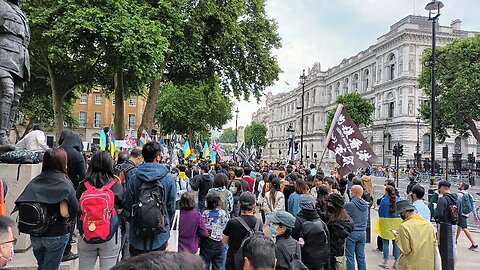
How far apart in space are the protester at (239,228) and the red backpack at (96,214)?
1.47 m

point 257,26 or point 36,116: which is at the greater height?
point 257,26

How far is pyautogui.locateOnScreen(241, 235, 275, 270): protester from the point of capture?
285cm

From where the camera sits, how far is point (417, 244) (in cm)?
484

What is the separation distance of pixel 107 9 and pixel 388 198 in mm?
13069

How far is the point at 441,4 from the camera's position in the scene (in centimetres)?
1398

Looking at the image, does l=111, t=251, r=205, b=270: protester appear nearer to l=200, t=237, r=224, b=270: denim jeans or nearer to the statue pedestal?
l=200, t=237, r=224, b=270: denim jeans

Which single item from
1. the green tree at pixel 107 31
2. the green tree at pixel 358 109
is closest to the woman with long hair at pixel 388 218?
the green tree at pixel 107 31

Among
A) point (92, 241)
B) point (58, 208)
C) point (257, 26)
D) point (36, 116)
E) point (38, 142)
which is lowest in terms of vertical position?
point (92, 241)

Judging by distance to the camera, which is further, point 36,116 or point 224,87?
point 36,116

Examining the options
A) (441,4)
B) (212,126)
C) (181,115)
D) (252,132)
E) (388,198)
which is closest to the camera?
(388,198)

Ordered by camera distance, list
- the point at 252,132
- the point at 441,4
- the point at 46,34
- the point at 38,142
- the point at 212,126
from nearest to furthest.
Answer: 1. the point at 38,142
2. the point at 441,4
3. the point at 46,34
4. the point at 212,126
5. the point at 252,132

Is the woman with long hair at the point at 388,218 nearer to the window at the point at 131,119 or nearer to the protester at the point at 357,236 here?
the protester at the point at 357,236

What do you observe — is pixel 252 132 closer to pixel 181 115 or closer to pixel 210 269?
pixel 181 115

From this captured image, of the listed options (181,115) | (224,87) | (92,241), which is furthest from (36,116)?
(92,241)
